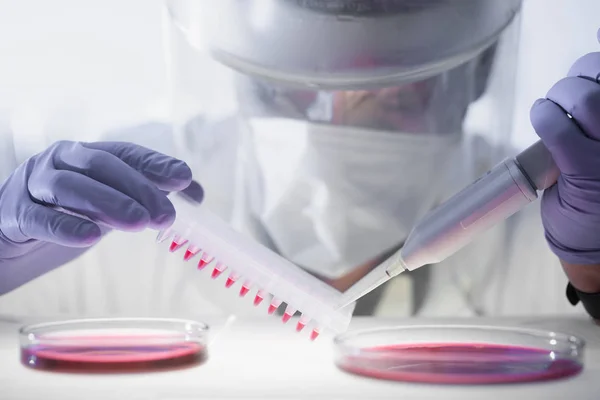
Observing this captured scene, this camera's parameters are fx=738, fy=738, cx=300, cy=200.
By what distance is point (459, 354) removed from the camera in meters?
0.81

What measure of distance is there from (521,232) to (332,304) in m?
0.62

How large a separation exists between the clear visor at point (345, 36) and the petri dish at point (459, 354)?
0.40m

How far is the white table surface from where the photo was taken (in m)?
0.68

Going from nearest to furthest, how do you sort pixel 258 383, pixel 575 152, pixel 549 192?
pixel 258 383
pixel 575 152
pixel 549 192

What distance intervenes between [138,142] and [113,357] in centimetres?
57

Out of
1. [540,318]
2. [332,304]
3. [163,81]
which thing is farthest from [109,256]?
[540,318]

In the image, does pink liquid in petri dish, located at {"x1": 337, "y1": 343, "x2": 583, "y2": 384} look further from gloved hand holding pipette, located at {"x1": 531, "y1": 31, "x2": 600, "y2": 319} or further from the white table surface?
gloved hand holding pipette, located at {"x1": 531, "y1": 31, "x2": 600, "y2": 319}

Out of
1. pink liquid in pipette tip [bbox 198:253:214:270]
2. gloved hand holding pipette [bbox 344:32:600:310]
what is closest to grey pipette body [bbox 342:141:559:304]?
gloved hand holding pipette [bbox 344:32:600:310]

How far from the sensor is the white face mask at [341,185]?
1.29 m

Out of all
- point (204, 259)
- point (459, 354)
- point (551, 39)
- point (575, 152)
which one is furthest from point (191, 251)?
point (551, 39)

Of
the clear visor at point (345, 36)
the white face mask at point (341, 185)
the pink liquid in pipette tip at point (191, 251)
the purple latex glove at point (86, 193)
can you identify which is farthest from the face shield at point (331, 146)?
the pink liquid in pipette tip at point (191, 251)

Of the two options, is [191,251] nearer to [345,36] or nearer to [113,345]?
[113,345]

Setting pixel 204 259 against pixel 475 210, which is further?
pixel 204 259

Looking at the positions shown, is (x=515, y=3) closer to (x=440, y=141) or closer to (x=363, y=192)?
(x=440, y=141)
